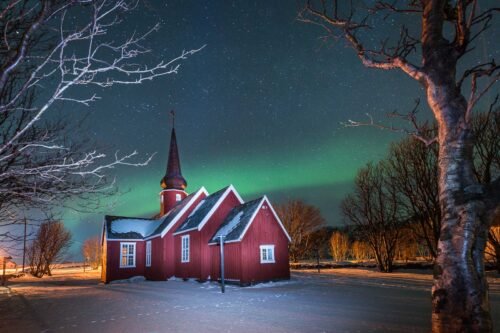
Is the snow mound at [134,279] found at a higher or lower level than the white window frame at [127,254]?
lower

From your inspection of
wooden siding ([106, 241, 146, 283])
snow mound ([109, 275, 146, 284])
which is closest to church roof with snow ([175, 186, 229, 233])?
wooden siding ([106, 241, 146, 283])

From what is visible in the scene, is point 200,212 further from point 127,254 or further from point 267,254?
point 127,254

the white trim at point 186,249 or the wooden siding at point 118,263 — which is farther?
the wooden siding at point 118,263

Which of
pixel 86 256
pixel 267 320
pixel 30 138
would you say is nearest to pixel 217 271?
pixel 267 320

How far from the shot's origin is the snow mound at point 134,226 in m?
33.7

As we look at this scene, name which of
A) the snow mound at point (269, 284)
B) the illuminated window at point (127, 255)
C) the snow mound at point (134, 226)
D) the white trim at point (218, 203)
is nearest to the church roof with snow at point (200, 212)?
the white trim at point (218, 203)

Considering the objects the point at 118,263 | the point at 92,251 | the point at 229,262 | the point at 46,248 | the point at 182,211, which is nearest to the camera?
the point at 229,262

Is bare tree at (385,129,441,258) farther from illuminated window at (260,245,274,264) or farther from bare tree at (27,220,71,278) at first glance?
bare tree at (27,220,71,278)

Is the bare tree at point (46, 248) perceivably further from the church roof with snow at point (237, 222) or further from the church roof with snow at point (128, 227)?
the church roof with snow at point (237, 222)

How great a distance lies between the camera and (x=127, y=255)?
107 ft

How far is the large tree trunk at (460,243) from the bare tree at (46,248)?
1942 inches

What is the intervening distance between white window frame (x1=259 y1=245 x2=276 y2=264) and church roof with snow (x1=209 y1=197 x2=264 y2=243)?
6.85ft

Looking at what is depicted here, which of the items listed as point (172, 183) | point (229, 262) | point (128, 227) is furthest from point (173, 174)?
point (229, 262)

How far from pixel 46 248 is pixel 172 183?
78.6ft
